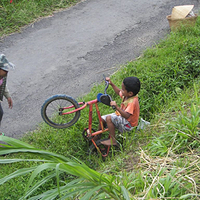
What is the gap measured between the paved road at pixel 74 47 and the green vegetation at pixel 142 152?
0.49 meters

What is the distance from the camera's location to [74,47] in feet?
21.0

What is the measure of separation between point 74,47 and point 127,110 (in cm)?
345

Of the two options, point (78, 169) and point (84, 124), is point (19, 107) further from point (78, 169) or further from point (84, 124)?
point (78, 169)

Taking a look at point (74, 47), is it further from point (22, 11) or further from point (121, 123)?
point (121, 123)

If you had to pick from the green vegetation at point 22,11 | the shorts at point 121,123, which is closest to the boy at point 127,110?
the shorts at point 121,123

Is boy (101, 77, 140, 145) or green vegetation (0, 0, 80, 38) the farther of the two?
green vegetation (0, 0, 80, 38)

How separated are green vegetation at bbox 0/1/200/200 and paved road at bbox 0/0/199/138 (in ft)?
1.61

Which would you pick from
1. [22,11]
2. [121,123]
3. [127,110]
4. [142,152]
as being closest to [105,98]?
[127,110]

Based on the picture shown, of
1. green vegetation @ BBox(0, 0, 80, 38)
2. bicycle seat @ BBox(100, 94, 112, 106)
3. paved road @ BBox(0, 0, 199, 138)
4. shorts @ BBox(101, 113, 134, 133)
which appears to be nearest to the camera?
bicycle seat @ BBox(100, 94, 112, 106)

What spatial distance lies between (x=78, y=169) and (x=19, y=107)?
11.4 feet

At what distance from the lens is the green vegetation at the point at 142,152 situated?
6.07 ft

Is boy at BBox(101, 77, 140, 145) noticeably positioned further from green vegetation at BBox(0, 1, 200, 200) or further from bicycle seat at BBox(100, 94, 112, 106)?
green vegetation at BBox(0, 1, 200, 200)

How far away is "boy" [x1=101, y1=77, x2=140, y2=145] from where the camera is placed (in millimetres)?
3314

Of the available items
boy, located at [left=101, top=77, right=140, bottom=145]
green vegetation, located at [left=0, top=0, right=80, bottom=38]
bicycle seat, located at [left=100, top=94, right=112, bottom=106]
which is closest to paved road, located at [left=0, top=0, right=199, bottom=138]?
green vegetation, located at [left=0, top=0, right=80, bottom=38]
